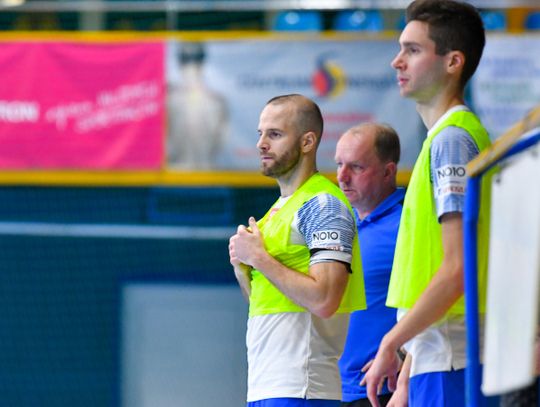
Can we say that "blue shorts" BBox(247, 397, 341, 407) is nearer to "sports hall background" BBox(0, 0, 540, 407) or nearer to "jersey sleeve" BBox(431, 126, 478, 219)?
"jersey sleeve" BBox(431, 126, 478, 219)

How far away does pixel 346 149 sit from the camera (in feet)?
13.4

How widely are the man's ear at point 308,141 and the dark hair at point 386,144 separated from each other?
2.72ft

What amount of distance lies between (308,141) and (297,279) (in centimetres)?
46

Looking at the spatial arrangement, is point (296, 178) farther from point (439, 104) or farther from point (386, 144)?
point (386, 144)

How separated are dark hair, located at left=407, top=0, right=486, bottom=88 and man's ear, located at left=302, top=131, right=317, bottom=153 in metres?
0.48

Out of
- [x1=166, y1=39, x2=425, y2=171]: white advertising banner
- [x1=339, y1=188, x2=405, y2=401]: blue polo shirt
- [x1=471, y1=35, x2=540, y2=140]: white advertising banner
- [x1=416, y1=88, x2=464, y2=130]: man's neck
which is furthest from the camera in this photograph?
[x1=166, y1=39, x2=425, y2=171]: white advertising banner

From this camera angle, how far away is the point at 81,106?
8.95 meters

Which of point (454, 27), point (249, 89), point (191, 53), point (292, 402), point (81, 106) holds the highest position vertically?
point (191, 53)

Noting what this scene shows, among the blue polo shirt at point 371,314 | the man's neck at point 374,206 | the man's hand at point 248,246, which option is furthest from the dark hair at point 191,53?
the man's hand at point 248,246

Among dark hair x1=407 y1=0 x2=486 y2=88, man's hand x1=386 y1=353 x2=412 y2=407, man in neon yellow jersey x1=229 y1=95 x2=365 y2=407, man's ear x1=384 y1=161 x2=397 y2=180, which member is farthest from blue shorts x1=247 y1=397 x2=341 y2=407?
man's ear x1=384 y1=161 x2=397 y2=180

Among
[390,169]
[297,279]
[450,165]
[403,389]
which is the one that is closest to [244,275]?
[297,279]

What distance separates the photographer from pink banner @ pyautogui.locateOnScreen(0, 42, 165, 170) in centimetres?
888

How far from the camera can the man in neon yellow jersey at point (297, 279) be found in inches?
120

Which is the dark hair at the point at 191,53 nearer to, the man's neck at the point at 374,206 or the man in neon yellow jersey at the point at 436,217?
the man's neck at the point at 374,206
